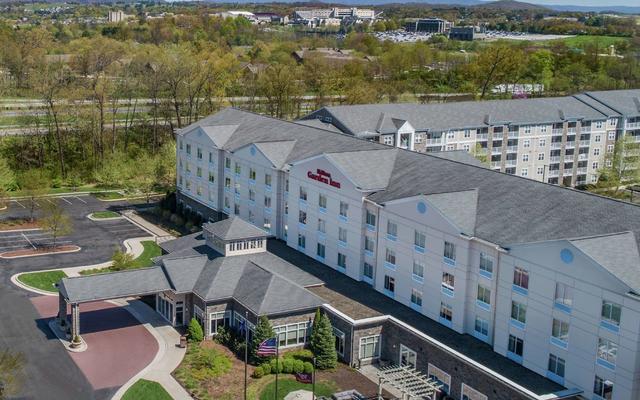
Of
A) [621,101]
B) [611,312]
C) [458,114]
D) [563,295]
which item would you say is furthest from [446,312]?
[621,101]

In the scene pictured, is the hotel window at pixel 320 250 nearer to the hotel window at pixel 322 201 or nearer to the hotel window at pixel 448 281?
the hotel window at pixel 322 201

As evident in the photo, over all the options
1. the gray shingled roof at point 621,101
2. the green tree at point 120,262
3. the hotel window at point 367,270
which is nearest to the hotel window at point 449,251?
the hotel window at point 367,270

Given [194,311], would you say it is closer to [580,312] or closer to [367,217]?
[367,217]

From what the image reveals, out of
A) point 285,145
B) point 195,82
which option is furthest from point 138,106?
point 285,145

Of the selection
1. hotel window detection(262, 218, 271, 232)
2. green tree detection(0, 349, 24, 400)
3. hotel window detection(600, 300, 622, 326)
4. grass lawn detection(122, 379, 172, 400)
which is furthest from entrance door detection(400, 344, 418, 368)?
hotel window detection(262, 218, 271, 232)

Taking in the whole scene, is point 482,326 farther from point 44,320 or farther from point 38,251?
point 38,251

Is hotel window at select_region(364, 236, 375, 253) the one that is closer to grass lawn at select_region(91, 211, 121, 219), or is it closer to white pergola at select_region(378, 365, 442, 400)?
white pergola at select_region(378, 365, 442, 400)

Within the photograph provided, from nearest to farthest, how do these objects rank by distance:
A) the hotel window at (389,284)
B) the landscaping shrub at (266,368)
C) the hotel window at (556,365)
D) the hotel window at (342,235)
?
the hotel window at (556,365) → the landscaping shrub at (266,368) → the hotel window at (389,284) → the hotel window at (342,235)
